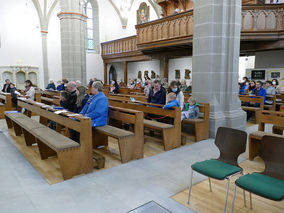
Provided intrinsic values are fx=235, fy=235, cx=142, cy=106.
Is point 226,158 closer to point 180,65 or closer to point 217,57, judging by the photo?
point 217,57

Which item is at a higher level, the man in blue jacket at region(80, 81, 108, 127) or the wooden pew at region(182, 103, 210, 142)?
the man in blue jacket at region(80, 81, 108, 127)

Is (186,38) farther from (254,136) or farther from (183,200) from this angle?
(183,200)

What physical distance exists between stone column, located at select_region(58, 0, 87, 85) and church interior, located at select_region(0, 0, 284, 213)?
2.0 inches

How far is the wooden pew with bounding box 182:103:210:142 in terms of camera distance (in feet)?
19.2

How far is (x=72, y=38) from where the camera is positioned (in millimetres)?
12336

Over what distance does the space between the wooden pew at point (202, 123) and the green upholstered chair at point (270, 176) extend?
9.80ft

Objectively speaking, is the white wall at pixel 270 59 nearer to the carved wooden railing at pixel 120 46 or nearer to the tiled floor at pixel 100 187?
the carved wooden railing at pixel 120 46

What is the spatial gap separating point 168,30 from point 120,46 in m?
7.00

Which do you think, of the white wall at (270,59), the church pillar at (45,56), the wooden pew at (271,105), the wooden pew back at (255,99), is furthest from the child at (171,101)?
the church pillar at (45,56)

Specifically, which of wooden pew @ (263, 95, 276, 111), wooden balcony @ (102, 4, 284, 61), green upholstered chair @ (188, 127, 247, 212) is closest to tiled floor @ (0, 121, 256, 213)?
green upholstered chair @ (188, 127, 247, 212)

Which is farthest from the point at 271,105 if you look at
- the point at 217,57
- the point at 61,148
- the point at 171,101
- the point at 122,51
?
the point at 122,51

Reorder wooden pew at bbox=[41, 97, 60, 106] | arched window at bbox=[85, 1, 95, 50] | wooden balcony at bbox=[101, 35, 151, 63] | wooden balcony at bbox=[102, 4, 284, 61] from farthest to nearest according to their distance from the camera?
1. arched window at bbox=[85, 1, 95, 50]
2. wooden balcony at bbox=[101, 35, 151, 63]
3. wooden balcony at bbox=[102, 4, 284, 61]
4. wooden pew at bbox=[41, 97, 60, 106]

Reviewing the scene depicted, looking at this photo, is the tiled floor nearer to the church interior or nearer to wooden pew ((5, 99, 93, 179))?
the church interior

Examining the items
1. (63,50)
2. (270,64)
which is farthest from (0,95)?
(270,64)
